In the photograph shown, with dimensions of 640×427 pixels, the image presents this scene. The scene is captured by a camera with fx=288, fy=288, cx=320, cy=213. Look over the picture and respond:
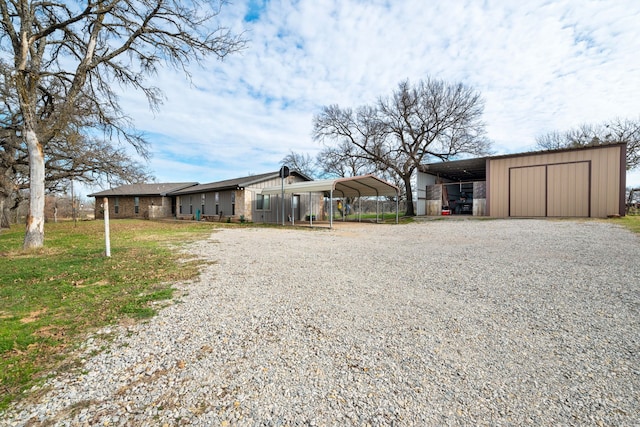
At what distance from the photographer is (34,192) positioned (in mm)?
7574

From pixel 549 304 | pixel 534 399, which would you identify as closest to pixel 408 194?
pixel 549 304

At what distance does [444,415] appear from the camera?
5.77ft

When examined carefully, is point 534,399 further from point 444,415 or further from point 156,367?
point 156,367

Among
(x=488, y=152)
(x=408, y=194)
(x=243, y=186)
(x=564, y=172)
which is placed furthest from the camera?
(x=408, y=194)

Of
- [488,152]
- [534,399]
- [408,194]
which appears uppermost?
[488,152]

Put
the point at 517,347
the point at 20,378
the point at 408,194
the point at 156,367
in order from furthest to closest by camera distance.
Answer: the point at 408,194 → the point at 517,347 → the point at 156,367 → the point at 20,378

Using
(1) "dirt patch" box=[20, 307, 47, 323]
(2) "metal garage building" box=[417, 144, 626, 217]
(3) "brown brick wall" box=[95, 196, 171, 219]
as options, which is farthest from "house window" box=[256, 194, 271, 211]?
(1) "dirt patch" box=[20, 307, 47, 323]

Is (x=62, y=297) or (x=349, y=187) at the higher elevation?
(x=349, y=187)

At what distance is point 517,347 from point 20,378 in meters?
3.99

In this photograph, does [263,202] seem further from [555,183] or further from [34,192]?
[555,183]

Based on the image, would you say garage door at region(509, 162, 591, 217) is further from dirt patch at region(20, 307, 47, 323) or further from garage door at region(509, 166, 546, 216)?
dirt patch at region(20, 307, 47, 323)

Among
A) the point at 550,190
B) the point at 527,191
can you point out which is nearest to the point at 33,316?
the point at 527,191

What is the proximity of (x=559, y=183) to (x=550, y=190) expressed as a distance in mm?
540

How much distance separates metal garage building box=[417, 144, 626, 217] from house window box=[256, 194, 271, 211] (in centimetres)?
1314
